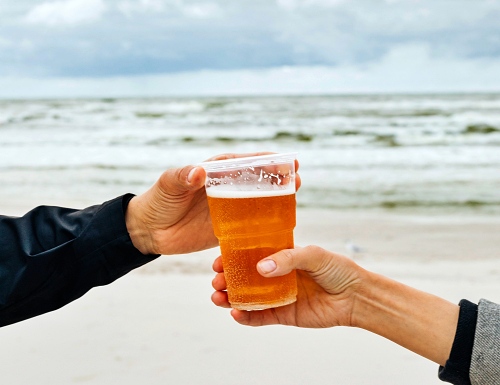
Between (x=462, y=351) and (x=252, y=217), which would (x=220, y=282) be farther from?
(x=462, y=351)

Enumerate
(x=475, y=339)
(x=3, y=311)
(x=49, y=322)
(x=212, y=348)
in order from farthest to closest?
(x=49, y=322) → (x=212, y=348) → (x=3, y=311) → (x=475, y=339)

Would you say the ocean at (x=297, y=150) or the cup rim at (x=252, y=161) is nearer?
the cup rim at (x=252, y=161)

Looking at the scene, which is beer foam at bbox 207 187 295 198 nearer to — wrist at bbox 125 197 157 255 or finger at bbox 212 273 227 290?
finger at bbox 212 273 227 290

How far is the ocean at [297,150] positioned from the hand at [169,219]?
5.57 metres

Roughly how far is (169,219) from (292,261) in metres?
0.65

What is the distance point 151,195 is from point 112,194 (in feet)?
25.0

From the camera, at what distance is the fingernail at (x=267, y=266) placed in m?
1.61

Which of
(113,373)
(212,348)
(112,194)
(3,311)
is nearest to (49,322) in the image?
(113,373)

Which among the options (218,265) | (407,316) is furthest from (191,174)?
(407,316)

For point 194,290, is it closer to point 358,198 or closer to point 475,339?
point 475,339

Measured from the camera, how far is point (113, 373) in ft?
11.5

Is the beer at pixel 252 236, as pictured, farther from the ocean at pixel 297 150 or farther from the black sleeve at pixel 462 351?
the ocean at pixel 297 150

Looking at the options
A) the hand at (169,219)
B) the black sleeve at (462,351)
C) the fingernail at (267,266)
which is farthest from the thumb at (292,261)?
the black sleeve at (462,351)

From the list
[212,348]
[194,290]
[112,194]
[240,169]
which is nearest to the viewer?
[240,169]
